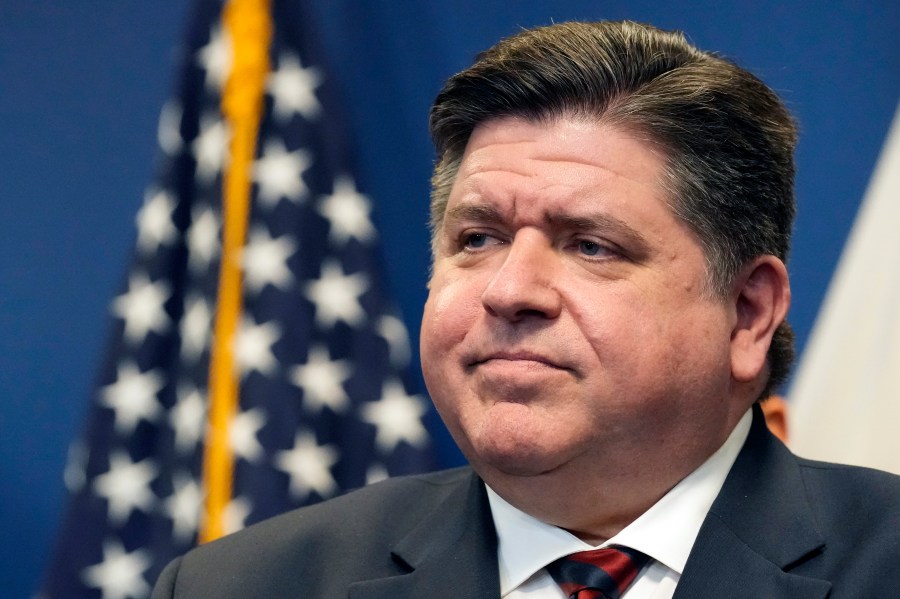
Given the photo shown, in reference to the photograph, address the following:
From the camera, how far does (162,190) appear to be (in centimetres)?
315

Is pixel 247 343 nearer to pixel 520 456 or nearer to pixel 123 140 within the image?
pixel 123 140

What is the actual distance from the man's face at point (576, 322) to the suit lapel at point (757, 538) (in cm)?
9

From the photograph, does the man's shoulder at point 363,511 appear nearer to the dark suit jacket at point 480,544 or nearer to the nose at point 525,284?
the dark suit jacket at point 480,544

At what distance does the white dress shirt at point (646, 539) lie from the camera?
1.85 meters

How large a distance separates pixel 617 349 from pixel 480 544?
46cm

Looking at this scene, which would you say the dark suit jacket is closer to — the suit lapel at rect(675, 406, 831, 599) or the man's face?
the suit lapel at rect(675, 406, 831, 599)

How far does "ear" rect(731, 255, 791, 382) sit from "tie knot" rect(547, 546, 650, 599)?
14.1 inches

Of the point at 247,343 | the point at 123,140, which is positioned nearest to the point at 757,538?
the point at 247,343

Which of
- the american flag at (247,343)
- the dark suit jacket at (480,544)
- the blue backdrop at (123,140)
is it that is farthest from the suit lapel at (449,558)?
the blue backdrop at (123,140)

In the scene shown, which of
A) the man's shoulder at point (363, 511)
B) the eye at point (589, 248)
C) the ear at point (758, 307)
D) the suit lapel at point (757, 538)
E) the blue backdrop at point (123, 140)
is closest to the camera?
the suit lapel at point (757, 538)

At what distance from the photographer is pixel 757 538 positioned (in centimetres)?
184

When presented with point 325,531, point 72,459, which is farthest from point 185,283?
point 325,531

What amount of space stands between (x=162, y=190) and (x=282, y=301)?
48cm

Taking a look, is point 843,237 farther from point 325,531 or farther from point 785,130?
point 325,531
